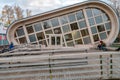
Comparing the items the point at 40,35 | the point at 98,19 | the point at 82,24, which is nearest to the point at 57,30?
the point at 40,35

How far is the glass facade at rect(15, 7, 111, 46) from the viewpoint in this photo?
94.3 ft

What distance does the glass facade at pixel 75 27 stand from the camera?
2875 cm

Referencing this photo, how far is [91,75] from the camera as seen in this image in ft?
26.0

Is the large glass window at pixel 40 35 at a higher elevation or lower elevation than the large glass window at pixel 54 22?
lower

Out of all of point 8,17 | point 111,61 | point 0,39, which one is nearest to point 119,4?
point 0,39

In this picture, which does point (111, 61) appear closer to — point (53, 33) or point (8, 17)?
point (53, 33)

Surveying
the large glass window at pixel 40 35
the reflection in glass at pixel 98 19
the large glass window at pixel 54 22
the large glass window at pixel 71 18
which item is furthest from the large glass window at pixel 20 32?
the reflection in glass at pixel 98 19

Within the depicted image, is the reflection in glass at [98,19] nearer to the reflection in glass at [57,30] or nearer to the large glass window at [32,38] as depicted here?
the reflection in glass at [57,30]

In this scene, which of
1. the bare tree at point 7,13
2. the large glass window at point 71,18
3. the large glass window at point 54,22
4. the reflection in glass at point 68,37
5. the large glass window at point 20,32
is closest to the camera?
the large glass window at point 71,18

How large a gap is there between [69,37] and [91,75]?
21.2m

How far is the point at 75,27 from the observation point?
1134 inches

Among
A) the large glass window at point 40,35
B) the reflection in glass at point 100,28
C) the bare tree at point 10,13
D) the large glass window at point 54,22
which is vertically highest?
the bare tree at point 10,13

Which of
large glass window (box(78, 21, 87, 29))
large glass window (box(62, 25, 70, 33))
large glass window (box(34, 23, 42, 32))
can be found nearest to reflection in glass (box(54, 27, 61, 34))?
large glass window (box(62, 25, 70, 33))

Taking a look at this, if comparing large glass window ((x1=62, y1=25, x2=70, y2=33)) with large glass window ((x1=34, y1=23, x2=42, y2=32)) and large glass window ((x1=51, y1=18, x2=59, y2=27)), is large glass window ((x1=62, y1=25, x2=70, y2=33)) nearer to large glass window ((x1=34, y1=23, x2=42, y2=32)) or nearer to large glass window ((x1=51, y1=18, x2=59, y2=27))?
large glass window ((x1=51, y1=18, x2=59, y2=27))
